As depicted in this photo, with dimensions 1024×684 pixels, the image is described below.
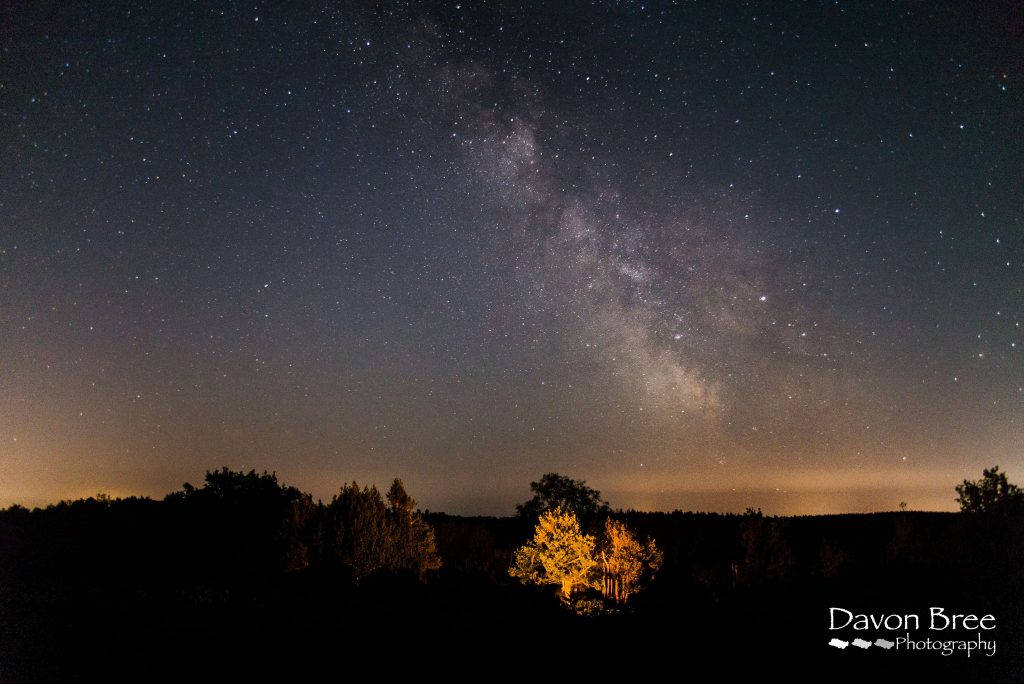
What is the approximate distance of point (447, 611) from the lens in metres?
24.0

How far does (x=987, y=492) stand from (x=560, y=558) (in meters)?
61.5

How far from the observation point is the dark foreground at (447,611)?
15.8 meters

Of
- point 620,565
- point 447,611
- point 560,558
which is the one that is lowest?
point 447,611

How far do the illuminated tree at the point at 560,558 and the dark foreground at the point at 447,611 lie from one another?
947 millimetres

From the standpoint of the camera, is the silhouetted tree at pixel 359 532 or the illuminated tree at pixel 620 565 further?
the illuminated tree at pixel 620 565

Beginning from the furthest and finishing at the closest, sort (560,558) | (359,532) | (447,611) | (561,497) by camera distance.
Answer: (561,497)
(560,558)
(359,532)
(447,611)

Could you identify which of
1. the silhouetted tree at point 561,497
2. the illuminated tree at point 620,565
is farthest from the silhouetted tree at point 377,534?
the silhouetted tree at point 561,497

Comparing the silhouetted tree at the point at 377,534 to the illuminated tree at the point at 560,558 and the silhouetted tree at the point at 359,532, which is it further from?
the illuminated tree at the point at 560,558

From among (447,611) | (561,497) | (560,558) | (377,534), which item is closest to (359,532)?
(377,534)

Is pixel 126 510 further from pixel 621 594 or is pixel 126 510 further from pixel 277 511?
pixel 621 594

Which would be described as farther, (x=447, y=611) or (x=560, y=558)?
(x=560, y=558)

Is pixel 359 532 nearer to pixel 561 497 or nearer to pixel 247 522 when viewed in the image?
pixel 247 522

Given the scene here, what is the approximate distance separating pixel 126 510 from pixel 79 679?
33.0 metres

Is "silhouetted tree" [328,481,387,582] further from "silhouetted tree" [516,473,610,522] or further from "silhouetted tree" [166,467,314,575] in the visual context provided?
"silhouetted tree" [516,473,610,522]
